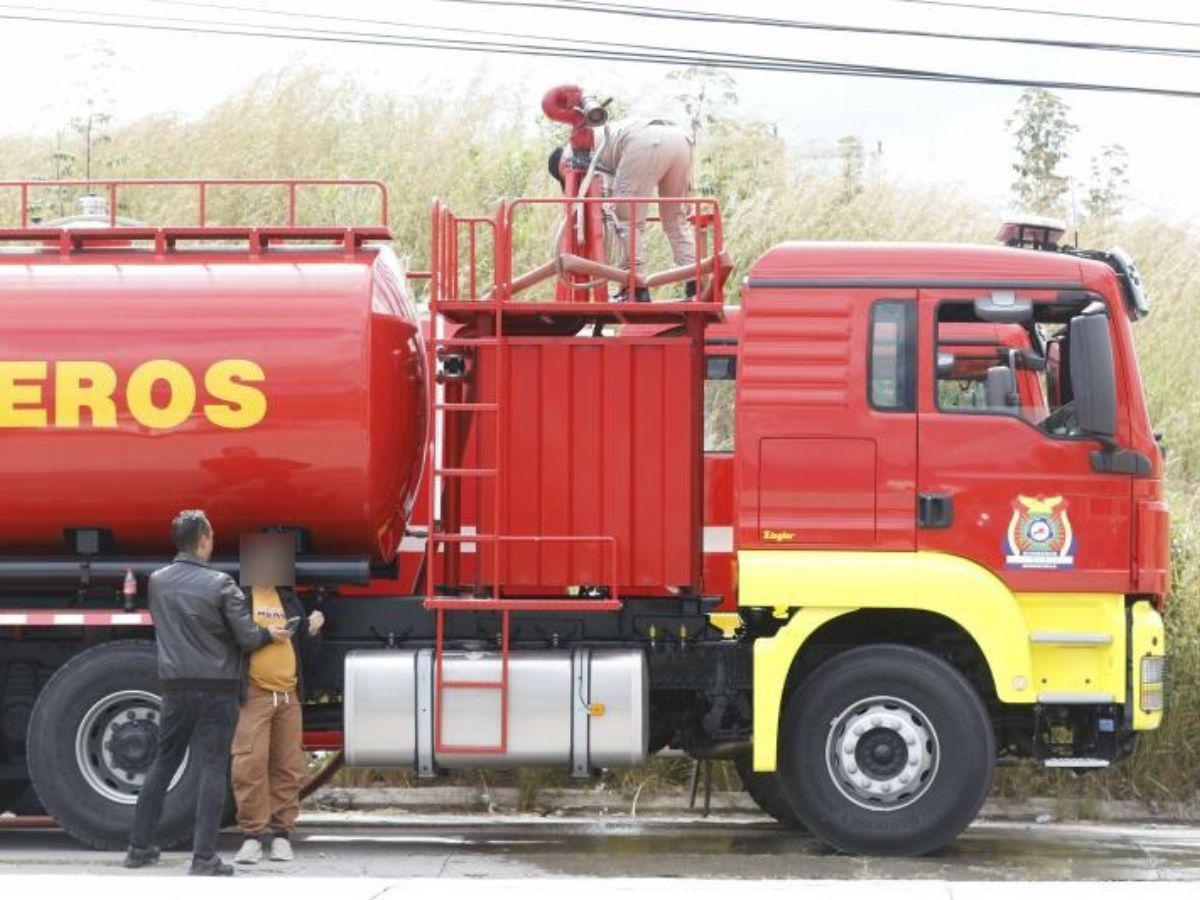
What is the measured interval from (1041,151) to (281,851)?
16716 mm

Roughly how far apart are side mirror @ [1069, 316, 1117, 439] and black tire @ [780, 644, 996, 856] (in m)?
1.48

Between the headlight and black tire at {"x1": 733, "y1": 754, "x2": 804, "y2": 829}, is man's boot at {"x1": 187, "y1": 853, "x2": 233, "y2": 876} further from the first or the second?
the headlight

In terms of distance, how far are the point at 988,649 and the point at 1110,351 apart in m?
1.63

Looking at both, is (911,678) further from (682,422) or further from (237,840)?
(237,840)

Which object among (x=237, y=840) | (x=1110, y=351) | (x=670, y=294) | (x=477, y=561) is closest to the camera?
(x=1110, y=351)

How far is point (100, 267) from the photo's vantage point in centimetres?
1152

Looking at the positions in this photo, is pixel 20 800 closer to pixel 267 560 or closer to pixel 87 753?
pixel 87 753

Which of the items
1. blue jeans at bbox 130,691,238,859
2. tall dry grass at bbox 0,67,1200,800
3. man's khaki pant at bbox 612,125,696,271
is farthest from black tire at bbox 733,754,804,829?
tall dry grass at bbox 0,67,1200,800

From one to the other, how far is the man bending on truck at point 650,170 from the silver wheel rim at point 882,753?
2671mm

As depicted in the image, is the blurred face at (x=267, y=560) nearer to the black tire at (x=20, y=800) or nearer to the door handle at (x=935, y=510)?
the black tire at (x=20, y=800)

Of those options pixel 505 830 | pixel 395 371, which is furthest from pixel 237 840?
pixel 395 371

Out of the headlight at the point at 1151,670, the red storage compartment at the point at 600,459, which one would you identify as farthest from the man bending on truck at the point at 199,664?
the headlight at the point at 1151,670

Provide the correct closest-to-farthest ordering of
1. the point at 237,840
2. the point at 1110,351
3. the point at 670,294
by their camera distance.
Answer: the point at 1110,351 < the point at 237,840 < the point at 670,294

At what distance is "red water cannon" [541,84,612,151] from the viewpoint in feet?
40.5
